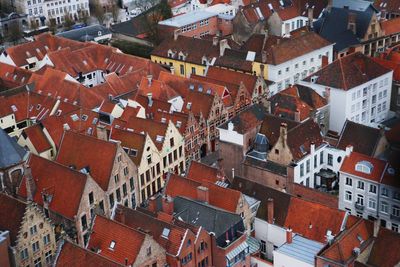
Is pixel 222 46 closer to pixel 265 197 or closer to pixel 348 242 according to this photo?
pixel 265 197

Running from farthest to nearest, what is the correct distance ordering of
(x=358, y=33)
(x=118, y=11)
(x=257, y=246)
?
(x=118, y=11), (x=358, y=33), (x=257, y=246)

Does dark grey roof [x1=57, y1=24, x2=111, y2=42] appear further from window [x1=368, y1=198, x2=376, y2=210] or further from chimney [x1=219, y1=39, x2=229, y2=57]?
window [x1=368, y1=198, x2=376, y2=210]

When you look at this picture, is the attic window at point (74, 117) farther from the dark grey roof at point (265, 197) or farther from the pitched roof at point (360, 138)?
the pitched roof at point (360, 138)

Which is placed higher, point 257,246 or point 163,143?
point 163,143

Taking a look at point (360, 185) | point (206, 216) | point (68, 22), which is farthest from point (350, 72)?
point (68, 22)

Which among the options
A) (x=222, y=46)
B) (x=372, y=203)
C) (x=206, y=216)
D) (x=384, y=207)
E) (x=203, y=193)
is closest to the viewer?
(x=206, y=216)

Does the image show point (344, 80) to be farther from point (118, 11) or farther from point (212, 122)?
point (118, 11)

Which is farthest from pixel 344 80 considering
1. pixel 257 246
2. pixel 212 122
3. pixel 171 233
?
pixel 171 233
